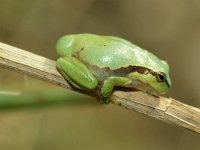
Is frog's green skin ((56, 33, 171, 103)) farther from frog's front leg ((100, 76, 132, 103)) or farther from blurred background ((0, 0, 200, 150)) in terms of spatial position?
blurred background ((0, 0, 200, 150))

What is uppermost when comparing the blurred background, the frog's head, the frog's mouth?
→ the frog's head

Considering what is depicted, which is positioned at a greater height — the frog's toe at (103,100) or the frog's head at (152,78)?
the frog's head at (152,78)

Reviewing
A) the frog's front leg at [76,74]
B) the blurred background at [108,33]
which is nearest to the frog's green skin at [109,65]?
the frog's front leg at [76,74]

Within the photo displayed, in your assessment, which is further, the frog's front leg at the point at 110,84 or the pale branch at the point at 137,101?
the frog's front leg at the point at 110,84

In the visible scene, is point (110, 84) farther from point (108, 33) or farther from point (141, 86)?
point (108, 33)

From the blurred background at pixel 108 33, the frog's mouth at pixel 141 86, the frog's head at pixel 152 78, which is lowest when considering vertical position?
the blurred background at pixel 108 33

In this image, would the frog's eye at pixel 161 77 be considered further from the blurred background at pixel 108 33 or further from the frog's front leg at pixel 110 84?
the blurred background at pixel 108 33

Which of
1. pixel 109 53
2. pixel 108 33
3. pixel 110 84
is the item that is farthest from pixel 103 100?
pixel 108 33

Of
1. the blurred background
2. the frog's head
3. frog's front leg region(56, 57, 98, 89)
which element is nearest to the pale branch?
frog's front leg region(56, 57, 98, 89)
